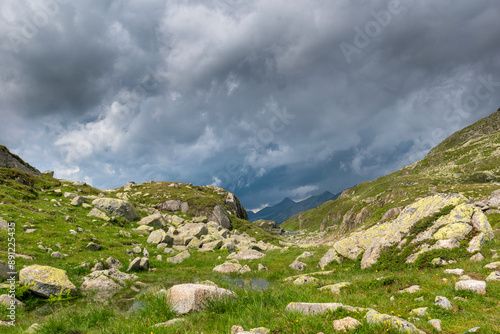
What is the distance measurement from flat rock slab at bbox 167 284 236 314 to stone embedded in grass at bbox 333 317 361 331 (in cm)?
559

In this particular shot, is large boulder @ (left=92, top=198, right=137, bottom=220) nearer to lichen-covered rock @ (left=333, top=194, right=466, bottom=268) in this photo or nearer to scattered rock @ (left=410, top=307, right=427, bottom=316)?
lichen-covered rock @ (left=333, top=194, right=466, bottom=268)

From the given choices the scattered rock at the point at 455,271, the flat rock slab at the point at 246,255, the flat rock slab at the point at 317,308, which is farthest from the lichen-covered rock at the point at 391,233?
the flat rock slab at the point at 317,308

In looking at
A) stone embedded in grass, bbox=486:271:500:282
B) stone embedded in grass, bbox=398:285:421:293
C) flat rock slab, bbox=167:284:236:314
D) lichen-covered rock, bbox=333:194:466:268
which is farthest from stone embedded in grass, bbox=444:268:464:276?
flat rock slab, bbox=167:284:236:314

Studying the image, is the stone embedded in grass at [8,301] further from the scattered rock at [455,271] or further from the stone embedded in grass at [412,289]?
the scattered rock at [455,271]

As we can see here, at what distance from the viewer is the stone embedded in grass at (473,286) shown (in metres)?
10.4

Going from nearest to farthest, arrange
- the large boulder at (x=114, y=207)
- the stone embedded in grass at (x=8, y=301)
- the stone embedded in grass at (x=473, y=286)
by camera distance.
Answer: the stone embedded in grass at (x=473, y=286), the stone embedded in grass at (x=8, y=301), the large boulder at (x=114, y=207)

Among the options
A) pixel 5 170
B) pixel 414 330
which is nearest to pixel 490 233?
pixel 414 330

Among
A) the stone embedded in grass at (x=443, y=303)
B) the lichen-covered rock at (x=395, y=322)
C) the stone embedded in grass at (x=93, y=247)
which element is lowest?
the stone embedded in grass at (x=443, y=303)

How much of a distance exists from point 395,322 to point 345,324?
4.80 ft

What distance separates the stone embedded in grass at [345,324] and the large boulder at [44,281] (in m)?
18.2

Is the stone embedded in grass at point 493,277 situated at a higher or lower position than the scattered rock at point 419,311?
lower

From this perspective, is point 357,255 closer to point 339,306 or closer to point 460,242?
point 460,242

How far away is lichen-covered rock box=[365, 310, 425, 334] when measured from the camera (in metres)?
6.79

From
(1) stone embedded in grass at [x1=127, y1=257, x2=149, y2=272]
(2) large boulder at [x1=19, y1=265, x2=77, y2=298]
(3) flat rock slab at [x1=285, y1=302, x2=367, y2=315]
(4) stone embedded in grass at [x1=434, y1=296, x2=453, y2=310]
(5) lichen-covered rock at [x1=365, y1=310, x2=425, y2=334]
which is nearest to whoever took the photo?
(5) lichen-covered rock at [x1=365, y1=310, x2=425, y2=334]
